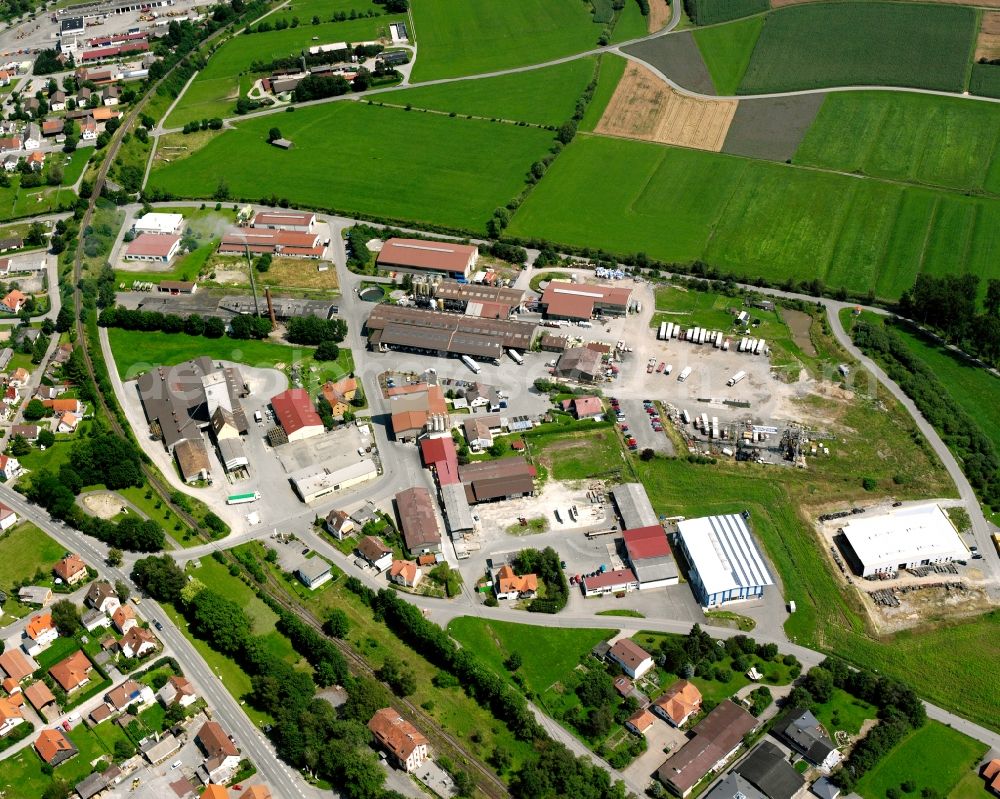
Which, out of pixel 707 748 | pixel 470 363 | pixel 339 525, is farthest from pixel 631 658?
pixel 470 363

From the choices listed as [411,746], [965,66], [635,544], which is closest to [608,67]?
[965,66]

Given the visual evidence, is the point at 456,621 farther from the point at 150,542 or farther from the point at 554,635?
the point at 150,542

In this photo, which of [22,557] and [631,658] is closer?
[631,658]

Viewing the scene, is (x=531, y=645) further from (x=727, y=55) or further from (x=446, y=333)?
(x=727, y=55)

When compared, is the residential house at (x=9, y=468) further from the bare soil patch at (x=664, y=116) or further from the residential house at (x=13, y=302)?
Answer: the bare soil patch at (x=664, y=116)

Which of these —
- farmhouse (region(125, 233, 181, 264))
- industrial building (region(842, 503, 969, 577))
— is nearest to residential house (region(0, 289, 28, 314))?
farmhouse (region(125, 233, 181, 264))
